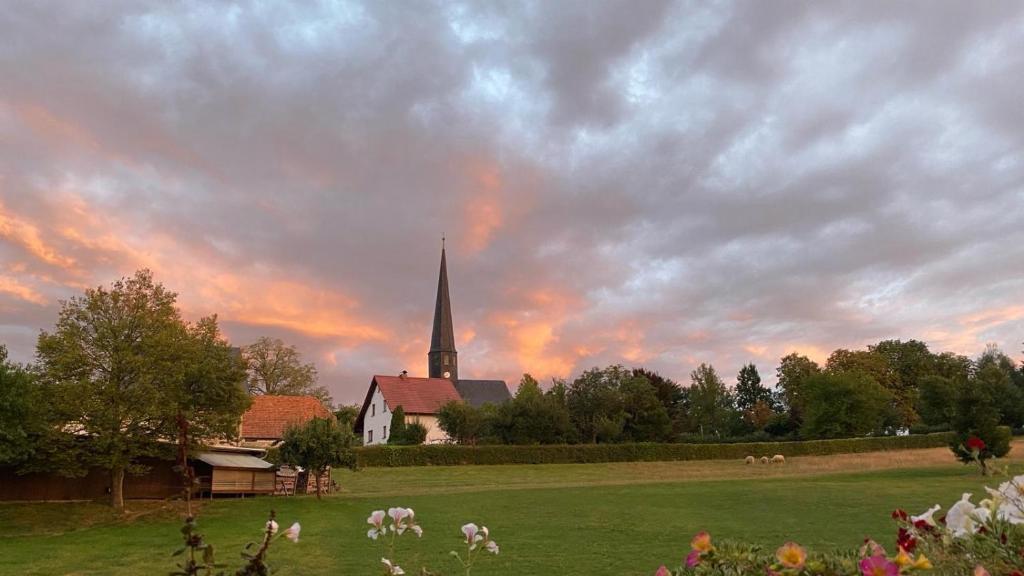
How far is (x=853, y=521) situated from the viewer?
20484 millimetres

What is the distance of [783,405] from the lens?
310 ft

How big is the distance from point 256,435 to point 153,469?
21951mm

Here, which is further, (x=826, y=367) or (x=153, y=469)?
(x=826, y=367)

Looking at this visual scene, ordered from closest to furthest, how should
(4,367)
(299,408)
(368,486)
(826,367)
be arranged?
(4,367) → (368,486) → (299,408) → (826,367)

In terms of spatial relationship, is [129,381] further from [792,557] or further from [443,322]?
[443,322]

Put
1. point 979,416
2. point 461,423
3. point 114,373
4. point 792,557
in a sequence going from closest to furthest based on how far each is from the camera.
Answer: point 792,557 < point 114,373 < point 979,416 < point 461,423

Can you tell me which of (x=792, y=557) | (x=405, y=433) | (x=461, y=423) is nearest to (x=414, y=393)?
(x=405, y=433)

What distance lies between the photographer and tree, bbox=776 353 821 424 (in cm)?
8012

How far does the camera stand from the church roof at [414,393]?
69562 millimetres

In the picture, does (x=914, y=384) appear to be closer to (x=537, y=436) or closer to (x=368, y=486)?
(x=537, y=436)

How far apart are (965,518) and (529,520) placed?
22.1 metres

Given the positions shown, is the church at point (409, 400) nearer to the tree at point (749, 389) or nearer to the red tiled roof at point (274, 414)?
the red tiled roof at point (274, 414)

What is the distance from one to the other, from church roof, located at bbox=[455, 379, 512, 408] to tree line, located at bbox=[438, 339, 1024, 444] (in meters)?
16.0

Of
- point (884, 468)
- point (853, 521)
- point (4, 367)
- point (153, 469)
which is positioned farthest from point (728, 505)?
point (4, 367)
